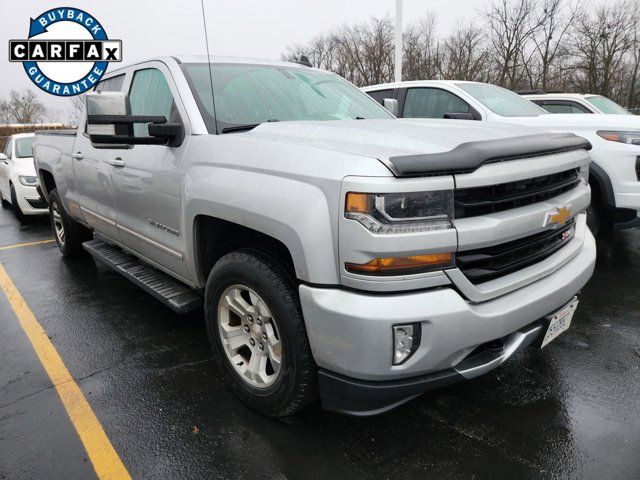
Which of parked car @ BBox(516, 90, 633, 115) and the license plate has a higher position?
parked car @ BBox(516, 90, 633, 115)

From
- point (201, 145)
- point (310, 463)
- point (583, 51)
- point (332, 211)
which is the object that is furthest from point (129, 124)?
point (583, 51)

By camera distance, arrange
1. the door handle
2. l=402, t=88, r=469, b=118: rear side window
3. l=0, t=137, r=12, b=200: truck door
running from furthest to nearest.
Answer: l=0, t=137, r=12, b=200: truck door
l=402, t=88, r=469, b=118: rear side window
the door handle

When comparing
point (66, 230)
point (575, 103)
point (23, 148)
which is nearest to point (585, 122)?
point (575, 103)

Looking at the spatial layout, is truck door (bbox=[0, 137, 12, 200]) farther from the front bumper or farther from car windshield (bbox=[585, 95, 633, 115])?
car windshield (bbox=[585, 95, 633, 115])

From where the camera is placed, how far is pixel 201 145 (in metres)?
2.64

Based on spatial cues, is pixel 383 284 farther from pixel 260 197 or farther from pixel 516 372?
pixel 516 372

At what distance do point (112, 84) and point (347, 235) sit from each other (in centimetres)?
340

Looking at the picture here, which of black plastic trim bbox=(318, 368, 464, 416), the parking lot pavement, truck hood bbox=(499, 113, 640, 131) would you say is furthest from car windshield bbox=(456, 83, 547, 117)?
black plastic trim bbox=(318, 368, 464, 416)

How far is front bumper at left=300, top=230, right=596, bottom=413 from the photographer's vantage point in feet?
5.82

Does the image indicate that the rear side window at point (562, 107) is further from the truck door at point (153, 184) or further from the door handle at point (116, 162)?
the door handle at point (116, 162)

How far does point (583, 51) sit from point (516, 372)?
33437 mm

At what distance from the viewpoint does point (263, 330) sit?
7.68ft

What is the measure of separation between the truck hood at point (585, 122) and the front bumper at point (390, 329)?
381cm

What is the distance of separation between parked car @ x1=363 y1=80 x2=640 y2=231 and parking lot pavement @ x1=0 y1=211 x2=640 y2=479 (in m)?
1.42
